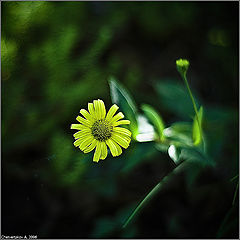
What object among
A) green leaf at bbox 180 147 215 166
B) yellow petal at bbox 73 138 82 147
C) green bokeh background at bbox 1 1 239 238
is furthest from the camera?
green bokeh background at bbox 1 1 239 238

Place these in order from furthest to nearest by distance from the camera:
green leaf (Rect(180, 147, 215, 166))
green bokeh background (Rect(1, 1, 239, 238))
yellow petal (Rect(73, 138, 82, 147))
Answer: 1. green bokeh background (Rect(1, 1, 239, 238))
2. green leaf (Rect(180, 147, 215, 166))
3. yellow petal (Rect(73, 138, 82, 147))

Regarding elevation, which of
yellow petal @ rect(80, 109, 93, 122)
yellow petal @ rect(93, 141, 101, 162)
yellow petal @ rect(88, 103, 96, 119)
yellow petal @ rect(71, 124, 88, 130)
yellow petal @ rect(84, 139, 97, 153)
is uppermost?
yellow petal @ rect(88, 103, 96, 119)

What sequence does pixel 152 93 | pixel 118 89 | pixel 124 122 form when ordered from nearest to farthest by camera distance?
pixel 124 122
pixel 118 89
pixel 152 93

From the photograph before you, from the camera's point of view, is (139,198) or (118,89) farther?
(139,198)

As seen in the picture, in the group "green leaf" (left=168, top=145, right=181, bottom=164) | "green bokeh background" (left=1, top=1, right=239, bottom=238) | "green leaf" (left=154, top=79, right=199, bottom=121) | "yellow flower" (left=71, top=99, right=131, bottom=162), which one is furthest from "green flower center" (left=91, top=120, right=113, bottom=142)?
"green leaf" (left=154, top=79, right=199, bottom=121)

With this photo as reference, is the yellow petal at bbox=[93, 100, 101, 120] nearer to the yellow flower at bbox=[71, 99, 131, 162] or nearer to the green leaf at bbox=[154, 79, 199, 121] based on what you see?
the yellow flower at bbox=[71, 99, 131, 162]

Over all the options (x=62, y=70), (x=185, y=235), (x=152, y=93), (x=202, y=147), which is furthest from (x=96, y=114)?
(x=152, y=93)

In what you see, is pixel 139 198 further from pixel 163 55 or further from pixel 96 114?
pixel 163 55

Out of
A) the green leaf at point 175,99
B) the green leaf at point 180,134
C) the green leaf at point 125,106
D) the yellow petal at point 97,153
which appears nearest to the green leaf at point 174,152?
the green leaf at point 180,134
